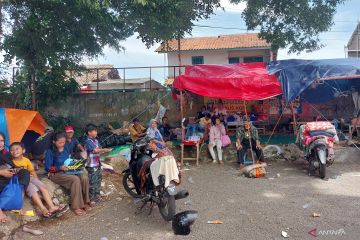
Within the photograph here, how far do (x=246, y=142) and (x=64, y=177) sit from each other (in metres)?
4.71

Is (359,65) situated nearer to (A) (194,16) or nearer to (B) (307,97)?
(B) (307,97)

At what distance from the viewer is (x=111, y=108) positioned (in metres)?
13.7

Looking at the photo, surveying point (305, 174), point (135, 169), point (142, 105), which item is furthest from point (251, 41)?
point (135, 169)

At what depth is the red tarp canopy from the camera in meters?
8.78

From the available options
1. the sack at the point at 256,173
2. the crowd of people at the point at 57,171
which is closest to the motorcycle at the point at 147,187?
the crowd of people at the point at 57,171

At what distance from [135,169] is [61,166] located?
1.12 metres

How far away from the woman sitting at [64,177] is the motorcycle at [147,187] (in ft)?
2.54

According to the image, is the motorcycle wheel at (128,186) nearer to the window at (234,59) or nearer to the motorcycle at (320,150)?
the motorcycle at (320,150)

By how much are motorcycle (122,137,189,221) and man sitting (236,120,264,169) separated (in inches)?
127

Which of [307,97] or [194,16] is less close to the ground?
[194,16]

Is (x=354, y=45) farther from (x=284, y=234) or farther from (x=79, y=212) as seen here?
(x=79, y=212)

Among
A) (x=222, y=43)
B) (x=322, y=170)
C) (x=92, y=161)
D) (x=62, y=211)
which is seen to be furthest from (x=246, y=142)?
(x=222, y=43)

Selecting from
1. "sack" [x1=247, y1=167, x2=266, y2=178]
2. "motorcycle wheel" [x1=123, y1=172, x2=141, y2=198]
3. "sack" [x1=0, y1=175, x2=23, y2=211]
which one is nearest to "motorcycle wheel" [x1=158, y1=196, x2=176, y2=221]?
"motorcycle wheel" [x1=123, y1=172, x2=141, y2=198]

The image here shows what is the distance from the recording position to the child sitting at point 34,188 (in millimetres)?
4980
